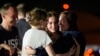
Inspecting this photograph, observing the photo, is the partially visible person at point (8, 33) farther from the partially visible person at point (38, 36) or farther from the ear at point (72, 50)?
the ear at point (72, 50)

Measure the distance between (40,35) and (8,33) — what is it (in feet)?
1.65

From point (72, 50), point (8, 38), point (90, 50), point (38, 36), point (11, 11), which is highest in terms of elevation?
point (11, 11)

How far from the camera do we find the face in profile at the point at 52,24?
3.31m

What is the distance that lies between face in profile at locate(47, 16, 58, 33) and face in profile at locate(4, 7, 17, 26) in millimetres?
412

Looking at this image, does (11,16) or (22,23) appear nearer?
(11,16)

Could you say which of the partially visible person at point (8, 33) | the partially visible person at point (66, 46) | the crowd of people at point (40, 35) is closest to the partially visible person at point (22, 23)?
the crowd of people at point (40, 35)

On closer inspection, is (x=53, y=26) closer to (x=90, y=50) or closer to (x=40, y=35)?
(x=40, y=35)

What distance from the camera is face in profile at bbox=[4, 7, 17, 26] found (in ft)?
11.5

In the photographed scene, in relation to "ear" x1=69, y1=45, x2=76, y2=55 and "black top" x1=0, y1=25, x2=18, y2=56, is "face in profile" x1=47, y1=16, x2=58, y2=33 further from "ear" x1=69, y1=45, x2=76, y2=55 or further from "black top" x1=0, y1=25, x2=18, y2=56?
"black top" x1=0, y1=25, x2=18, y2=56

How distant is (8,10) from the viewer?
3576 millimetres

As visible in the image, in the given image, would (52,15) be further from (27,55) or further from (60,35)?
(27,55)

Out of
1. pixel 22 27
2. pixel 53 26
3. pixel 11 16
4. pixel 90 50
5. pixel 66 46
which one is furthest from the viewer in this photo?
pixel 90 50

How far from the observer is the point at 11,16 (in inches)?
140

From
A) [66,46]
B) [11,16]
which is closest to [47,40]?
[66,46]
